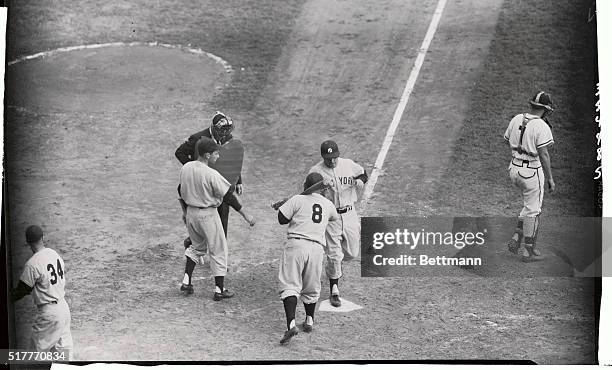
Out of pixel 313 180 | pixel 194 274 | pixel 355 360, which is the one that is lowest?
pixel 355 360

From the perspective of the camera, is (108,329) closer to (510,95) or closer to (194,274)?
(194,274)

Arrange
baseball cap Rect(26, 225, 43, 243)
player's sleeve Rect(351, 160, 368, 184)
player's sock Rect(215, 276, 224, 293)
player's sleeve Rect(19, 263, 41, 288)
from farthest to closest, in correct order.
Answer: player's sleeve Rect(351, 160, 368, 184) < player's sock Rect(215, 276, 224, 293) < baseball cap Rect(26, 225, 43, 243) < player's sleeve Rect(19, 263, 41, 288)

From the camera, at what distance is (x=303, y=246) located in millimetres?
10891

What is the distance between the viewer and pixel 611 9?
38.9 ft

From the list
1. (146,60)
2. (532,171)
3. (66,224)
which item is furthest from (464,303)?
(146,60)

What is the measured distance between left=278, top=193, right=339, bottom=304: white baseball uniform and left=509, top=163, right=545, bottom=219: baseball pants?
2.35 meters

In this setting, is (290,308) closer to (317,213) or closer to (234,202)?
(317,213)

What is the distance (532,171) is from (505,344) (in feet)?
6.13

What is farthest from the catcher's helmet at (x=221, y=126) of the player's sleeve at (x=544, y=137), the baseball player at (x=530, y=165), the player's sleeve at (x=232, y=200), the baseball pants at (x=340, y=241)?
the player's sleeve at (x=544, y=137)

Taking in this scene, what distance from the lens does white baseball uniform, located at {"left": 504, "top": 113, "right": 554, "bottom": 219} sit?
11.9 m

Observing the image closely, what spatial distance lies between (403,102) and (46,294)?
526 cm

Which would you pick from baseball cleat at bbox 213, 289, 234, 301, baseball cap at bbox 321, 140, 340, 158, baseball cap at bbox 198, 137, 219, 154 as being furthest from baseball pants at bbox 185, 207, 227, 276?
baseball cap at bbox 321, 140, 340, 158

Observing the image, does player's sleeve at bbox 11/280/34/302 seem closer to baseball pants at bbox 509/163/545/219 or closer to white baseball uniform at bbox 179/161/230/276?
white baseball uniform at bbox 179/161/230/276

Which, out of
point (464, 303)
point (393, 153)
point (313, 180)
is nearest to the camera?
point (313, 180)
